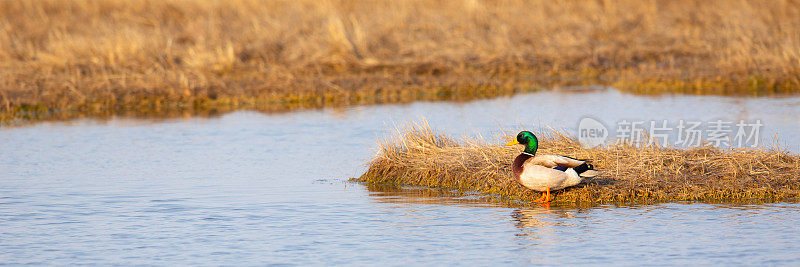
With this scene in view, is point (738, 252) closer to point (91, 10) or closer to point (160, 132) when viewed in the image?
→ point (160, 132)

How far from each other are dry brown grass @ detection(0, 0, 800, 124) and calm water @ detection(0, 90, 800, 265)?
497 cm

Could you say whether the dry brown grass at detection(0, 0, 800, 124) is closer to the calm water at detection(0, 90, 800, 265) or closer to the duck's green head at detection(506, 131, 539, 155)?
the calm water at detection(0, 90, 800, 265)

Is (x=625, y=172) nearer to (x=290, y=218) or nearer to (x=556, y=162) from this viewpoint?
(x=556, y=162)

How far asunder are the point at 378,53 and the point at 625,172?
1464 centimetres

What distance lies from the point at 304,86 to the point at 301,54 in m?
2.31

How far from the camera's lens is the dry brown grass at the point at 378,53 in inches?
869

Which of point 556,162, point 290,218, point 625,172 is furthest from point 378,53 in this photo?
point 556,162

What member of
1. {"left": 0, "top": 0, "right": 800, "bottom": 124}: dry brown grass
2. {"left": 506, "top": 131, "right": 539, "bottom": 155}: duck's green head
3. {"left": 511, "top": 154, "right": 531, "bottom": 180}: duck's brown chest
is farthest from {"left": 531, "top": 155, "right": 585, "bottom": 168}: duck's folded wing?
{"left": 0, "top": 0, "right": 800, "bottom": 124}: dry brown grass

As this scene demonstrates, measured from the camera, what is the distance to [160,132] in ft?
59.4

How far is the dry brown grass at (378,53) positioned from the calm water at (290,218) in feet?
16.3

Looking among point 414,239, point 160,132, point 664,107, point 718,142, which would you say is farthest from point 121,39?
point 414,239

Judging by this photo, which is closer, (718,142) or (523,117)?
(718,142)

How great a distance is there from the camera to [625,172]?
1120cm

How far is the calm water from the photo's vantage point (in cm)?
900
